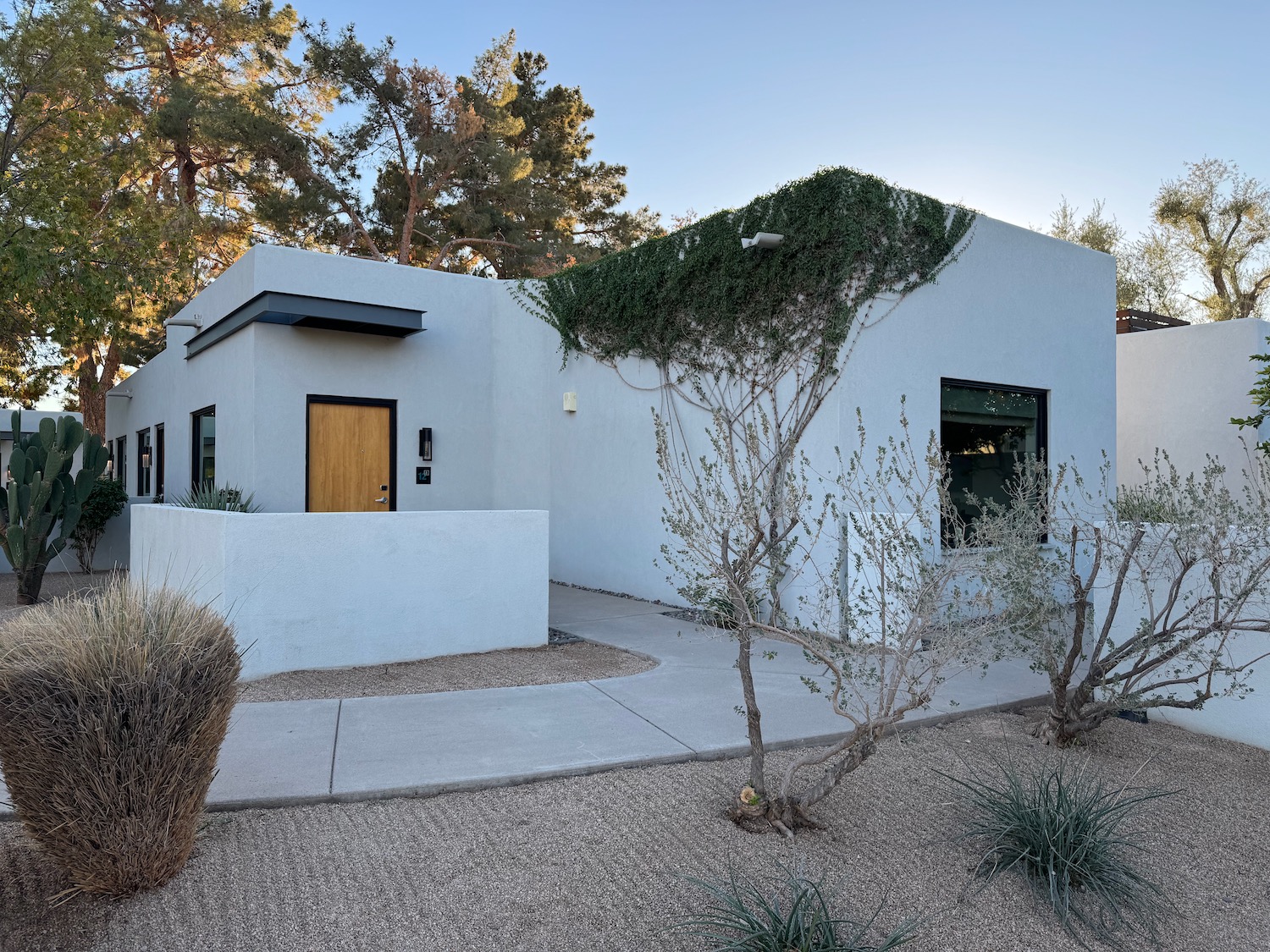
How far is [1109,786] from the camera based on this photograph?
3.71 meters

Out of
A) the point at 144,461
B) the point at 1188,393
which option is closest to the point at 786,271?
the point at 1188,393

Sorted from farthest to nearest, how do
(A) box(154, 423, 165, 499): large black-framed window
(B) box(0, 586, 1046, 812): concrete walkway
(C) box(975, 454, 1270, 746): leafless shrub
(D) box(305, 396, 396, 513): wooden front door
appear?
(A) box(154, 423, 165, 499): large black-framed window, (D) box(305, 396, 396, 513): wooden front door, (C) box(975, 454, 1270, 746): leafless shrub, (B) box(0, 586, 1046, 812): concrete walkway

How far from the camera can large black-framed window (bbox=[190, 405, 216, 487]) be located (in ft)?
34.1

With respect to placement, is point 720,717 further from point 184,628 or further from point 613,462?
point 613,462

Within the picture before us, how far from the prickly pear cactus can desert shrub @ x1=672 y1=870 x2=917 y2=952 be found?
9242 mm

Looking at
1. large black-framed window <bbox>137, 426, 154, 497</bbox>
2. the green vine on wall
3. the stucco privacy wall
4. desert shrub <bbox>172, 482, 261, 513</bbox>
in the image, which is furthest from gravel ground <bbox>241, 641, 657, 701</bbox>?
large black-framed window <bbox>137, 426, 154, 497</bbox>

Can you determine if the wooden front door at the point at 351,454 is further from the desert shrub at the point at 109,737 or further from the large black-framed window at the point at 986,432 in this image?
the desert shrub at the point at 109,737

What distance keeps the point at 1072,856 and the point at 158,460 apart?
1500 centimetres

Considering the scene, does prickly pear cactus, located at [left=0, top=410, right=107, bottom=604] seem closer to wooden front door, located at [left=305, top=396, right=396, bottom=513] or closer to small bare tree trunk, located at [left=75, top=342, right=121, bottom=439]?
wooden front door, located at [left=305, top=396, right=396, bottom=513]

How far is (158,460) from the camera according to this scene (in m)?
14.2

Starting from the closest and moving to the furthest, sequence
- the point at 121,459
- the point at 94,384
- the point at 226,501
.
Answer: the point at 226,501 < the point at 121,459 < the point at 94,384

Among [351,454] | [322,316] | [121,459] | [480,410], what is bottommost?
[351,454]

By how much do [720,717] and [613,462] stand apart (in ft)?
17.0

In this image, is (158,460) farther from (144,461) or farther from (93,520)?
(93,520)
